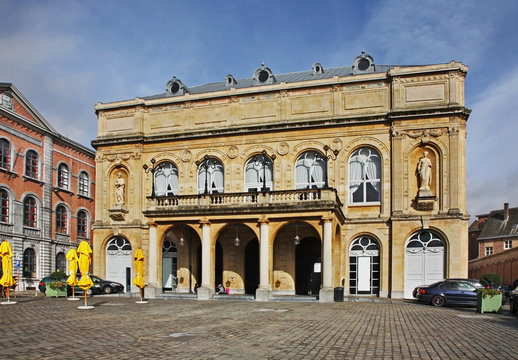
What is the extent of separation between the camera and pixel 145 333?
1414 centimetres

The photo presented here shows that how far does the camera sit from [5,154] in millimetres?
38375

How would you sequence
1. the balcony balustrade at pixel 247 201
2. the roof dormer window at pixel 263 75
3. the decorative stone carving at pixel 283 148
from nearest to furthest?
the balcony balustrade at pixel 247 201, the decorative stone carving at pixel 283 148, the roof dormer window at pixel 263 75

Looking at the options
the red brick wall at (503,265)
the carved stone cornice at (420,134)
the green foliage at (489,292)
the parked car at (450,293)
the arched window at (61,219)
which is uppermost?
the carved stone cornice at (420,134)

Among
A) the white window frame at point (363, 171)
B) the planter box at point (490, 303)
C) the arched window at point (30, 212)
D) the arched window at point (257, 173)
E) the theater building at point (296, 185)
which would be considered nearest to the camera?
the planter box at point (490, 303)

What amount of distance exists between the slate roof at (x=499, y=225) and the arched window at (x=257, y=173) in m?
51.5

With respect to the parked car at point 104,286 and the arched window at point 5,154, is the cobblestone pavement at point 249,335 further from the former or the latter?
the arched window at point 5,154

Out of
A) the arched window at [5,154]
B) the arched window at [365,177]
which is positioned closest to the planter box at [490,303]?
the arched window at [365,177]

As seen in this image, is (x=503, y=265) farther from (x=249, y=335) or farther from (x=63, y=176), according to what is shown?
(x=249, y=335)

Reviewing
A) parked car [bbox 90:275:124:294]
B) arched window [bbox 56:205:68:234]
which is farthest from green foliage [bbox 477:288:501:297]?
arched window [bbox 56:205:68:234]

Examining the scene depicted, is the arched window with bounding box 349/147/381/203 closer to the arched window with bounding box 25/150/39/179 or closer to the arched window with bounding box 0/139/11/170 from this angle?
the arched window with bounding box 0/139/11/170

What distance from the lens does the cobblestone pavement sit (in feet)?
36.9

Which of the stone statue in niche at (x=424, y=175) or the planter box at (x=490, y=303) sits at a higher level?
the stone statue in niche at (x=424, y=175)

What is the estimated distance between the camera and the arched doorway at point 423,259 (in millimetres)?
30859

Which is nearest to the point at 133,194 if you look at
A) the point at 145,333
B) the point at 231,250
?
the point at 231,250
